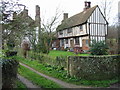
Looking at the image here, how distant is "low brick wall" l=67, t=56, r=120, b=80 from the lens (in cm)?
713

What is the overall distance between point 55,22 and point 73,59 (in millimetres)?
13937

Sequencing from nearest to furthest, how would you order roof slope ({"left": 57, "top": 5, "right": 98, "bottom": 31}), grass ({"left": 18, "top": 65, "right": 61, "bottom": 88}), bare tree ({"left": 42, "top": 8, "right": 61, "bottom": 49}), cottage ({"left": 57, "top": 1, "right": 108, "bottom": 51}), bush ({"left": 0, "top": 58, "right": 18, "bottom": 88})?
bush ({"left": 0, "top": 58, "right": 18, "bottom": 88})
grass ({"left": 18, "top": 65, "right": 61, "bottom": 88})
bare tree ({"left": 42, "top": 8, "right": 61, "bottom": 49})
cottage ({"left": 57, "top": 1, "right": 108, "bottom": 51})
roof slope ({"left": 57, "top": 5, "right": 98, "bottom": 31})

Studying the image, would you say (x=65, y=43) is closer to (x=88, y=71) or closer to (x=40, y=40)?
(x=40, y=40)

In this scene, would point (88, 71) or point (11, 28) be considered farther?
point (88, 71)

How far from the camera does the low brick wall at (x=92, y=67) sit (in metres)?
7.13

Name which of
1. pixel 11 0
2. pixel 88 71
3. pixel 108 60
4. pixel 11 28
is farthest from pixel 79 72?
pixel 11 0

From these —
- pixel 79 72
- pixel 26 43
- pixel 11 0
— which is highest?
pixel 11 0

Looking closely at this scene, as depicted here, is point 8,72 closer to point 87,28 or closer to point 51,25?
point 51,25

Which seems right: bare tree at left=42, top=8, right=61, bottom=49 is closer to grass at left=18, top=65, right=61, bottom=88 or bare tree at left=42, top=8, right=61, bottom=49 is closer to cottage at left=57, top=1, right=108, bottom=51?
cottage at left=57, top=1, right=108, bottom=51

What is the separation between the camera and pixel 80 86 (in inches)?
245

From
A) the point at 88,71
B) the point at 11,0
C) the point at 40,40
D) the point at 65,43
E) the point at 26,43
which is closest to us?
the point at 11,0

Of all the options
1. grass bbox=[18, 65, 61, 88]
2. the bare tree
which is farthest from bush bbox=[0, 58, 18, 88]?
the bare tree

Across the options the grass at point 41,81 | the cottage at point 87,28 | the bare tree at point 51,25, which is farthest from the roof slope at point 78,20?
the grass at point 41,81

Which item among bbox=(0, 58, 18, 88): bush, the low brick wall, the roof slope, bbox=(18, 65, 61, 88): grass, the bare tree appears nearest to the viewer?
bbox=(0, 58, 18, 88): bush
